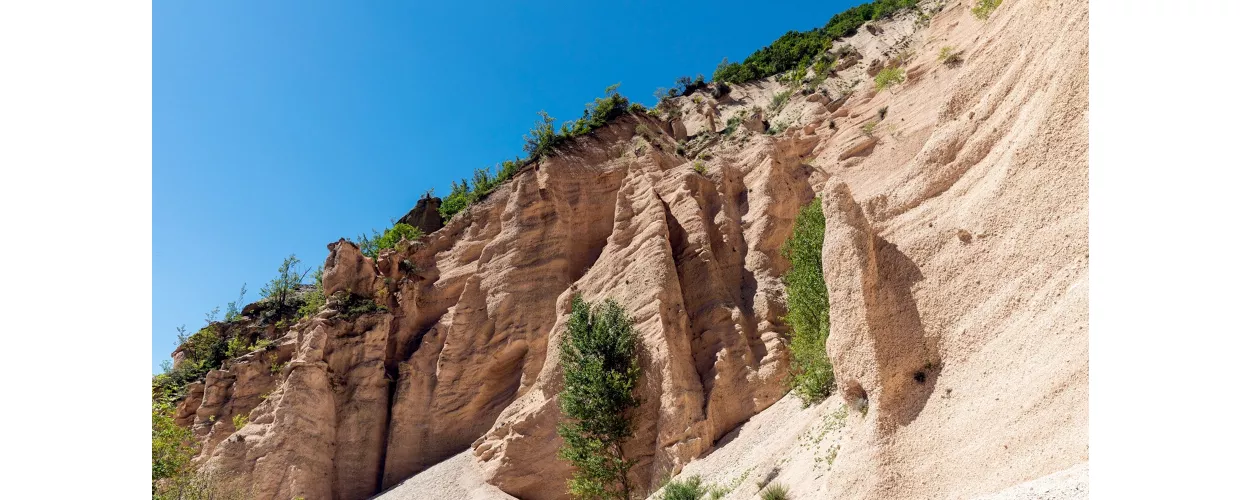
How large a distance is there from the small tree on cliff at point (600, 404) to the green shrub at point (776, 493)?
30.7 feet

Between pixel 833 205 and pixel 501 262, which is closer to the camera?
pixel 833 205

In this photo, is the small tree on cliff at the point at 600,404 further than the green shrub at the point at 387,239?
No

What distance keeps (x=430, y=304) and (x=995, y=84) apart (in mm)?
27331

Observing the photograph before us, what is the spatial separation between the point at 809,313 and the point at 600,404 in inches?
296

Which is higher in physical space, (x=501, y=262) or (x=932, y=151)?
(x=501, y=262)

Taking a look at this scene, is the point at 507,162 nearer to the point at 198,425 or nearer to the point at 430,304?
the point at 430,304

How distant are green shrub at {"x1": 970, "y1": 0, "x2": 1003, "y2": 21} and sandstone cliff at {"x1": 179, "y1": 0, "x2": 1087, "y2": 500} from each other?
845 mm

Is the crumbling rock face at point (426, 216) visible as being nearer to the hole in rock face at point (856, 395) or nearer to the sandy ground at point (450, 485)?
the sandy ground at point (450, 485)

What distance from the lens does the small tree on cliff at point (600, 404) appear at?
25297 mm

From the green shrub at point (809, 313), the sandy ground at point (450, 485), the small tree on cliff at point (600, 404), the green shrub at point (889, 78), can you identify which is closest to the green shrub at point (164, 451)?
the sandy ground at point (450, 485)
